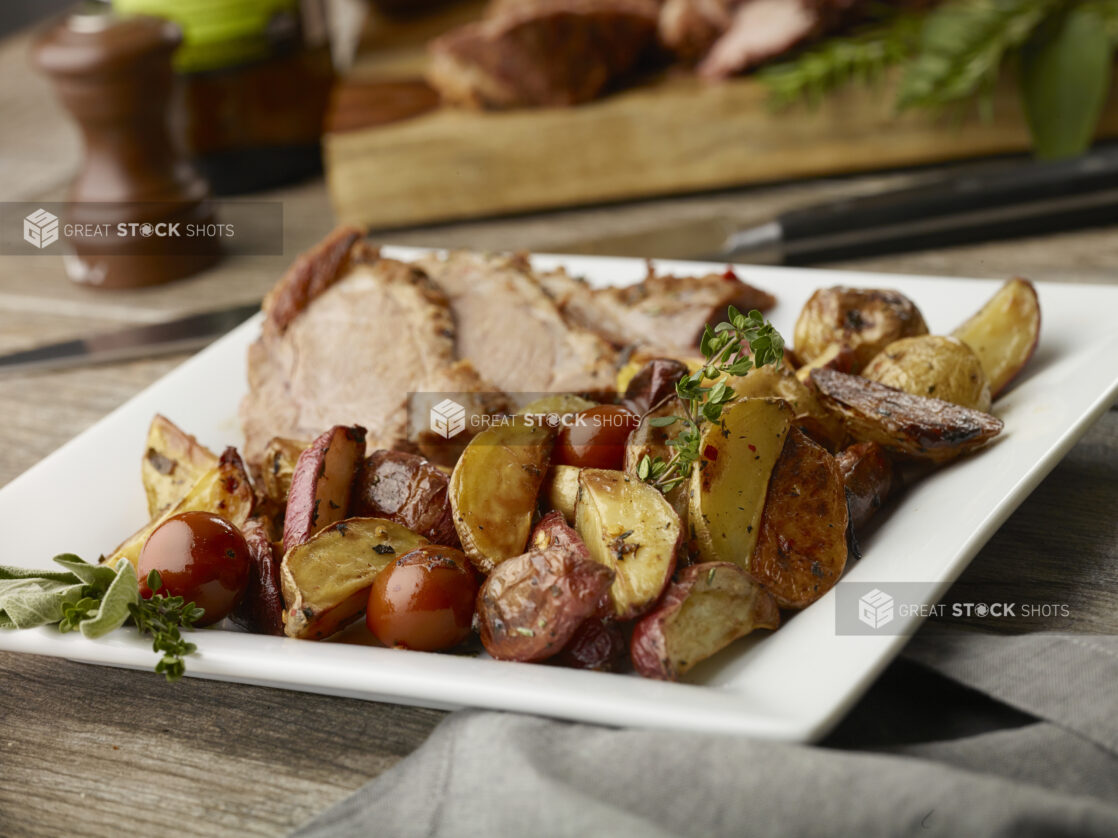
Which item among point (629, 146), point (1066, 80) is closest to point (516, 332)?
point (629, 146)

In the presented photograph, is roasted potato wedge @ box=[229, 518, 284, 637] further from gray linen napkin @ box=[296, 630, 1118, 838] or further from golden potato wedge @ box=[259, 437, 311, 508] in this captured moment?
gray linen napkin @ box=[296, 630, 1118, 838]

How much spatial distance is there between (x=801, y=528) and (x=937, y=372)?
36 centimetres

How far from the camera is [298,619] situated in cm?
126

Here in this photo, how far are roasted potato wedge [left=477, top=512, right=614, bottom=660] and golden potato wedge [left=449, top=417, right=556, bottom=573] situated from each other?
66 millimetres

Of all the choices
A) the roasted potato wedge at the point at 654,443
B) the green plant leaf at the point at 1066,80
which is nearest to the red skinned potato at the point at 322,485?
the roasted potato wedge at the point at 654,443

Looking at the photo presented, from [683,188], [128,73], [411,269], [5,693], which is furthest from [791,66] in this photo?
[5,693]

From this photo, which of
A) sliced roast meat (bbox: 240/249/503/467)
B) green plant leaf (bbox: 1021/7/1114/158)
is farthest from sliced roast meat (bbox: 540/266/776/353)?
green plant leaf (bbox: 1021/7/1114/158)

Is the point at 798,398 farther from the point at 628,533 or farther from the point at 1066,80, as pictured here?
the point at 1066,80

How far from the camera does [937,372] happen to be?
1.50m

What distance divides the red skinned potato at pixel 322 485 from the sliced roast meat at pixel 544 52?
1867mm

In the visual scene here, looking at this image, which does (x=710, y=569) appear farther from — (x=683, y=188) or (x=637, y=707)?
(x=683, y=188)

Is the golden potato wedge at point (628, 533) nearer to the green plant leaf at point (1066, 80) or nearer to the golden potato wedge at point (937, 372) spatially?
the golden potato wedge at point (937, 372)

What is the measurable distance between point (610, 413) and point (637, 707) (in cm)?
46

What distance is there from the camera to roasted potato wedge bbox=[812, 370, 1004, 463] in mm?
1393
